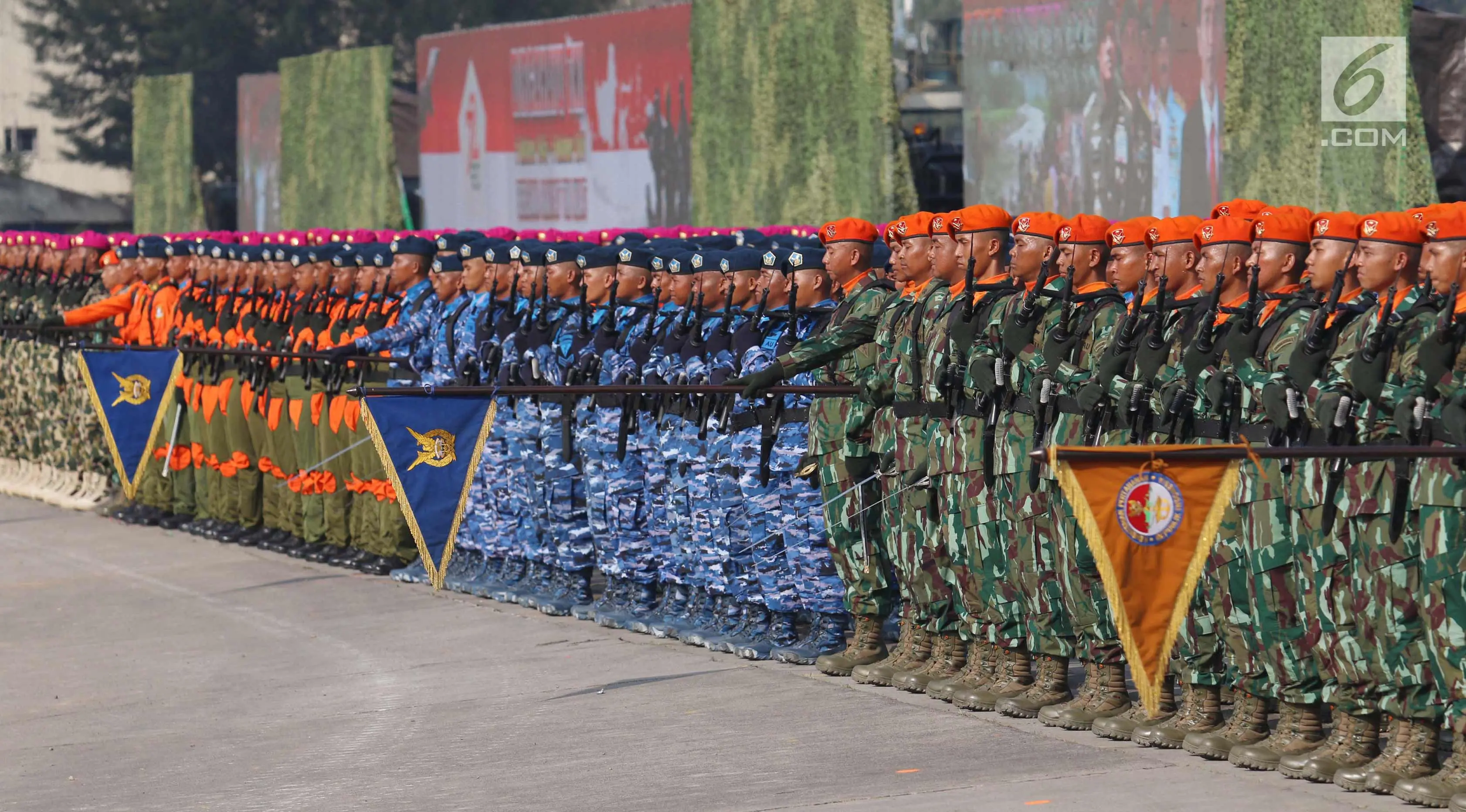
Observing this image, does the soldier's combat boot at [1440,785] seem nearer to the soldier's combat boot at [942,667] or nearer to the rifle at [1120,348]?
the rifle at [1120,348]

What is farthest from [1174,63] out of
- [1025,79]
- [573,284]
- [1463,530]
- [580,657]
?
[1463,530]

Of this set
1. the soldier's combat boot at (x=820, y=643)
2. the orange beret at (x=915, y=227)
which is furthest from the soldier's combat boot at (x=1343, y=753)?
the soldier's combat boot at (x=820, y=643)

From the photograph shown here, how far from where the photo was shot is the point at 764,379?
9422 mm

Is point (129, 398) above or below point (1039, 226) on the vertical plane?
below

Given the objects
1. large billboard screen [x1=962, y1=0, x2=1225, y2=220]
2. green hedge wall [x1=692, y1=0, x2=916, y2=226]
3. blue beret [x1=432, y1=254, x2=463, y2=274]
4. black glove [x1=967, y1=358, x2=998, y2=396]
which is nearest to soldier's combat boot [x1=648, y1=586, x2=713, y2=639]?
black glove [x1=967, y1=358, x2=998, y2=396]

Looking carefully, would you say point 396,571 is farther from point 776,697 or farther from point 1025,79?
point 1025,79

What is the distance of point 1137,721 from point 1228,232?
182 cm

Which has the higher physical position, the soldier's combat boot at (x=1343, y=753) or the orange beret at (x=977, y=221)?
the orange beret at (x=977, y=221)

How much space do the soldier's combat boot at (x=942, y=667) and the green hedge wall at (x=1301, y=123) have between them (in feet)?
30.9

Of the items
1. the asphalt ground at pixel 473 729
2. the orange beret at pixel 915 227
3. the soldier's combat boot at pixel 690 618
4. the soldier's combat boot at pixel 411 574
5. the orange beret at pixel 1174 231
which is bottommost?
the asphalt ground at pixel 473 729

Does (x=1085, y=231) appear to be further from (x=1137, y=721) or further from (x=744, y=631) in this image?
(x=744, y=631)

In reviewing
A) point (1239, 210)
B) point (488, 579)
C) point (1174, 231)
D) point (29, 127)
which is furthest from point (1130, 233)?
point (29, 127)

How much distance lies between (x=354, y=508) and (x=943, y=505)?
5.92m

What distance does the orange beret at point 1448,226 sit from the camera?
677cm
